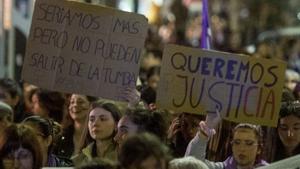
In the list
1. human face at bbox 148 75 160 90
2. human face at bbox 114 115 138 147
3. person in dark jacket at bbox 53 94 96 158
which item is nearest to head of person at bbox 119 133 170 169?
human face at bbox 114 115 138 147

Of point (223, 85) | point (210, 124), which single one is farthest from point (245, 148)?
point (223, 85)

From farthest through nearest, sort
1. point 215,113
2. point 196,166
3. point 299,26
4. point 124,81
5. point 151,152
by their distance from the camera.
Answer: point 299,26 → point 124,81 → point 215,113 → point 196,166 → point 151,152

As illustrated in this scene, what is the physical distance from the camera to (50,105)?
11.2 metres

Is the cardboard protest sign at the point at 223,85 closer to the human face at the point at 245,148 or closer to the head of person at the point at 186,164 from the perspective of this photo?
the human face at the point at 245,148

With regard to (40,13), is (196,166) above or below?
below

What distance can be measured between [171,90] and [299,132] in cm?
95

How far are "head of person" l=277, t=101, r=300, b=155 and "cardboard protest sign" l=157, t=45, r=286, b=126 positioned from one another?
0.41 metres

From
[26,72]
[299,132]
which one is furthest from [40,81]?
[299,132]

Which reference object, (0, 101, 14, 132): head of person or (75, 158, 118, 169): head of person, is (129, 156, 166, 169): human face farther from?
(0, 101, 14, 132): head of person

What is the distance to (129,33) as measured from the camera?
382 inches

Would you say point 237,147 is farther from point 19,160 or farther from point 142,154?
point 142,154

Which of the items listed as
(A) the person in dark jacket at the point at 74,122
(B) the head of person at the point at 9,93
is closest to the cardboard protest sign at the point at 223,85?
(A) the person in dark jacket at the point at 74,122

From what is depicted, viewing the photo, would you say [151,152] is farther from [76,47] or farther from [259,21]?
[259,21]

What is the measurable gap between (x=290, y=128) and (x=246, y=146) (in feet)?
2.77
